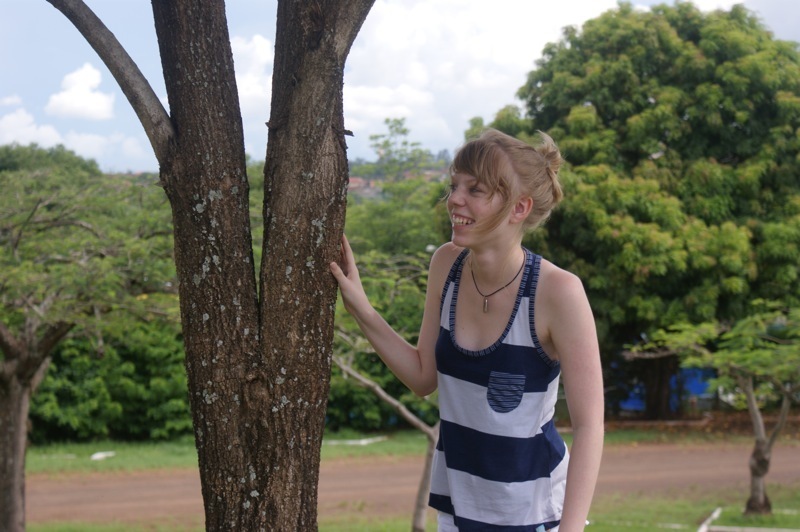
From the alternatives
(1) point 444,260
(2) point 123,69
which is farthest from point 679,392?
(2) point 123,69

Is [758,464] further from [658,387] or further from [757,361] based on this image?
[658,387]

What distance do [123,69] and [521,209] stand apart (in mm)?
1096

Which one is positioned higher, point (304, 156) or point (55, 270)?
point (304, 156)

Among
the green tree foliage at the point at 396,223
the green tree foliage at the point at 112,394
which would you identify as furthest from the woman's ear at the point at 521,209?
the green tree foliage at the point at 396,223

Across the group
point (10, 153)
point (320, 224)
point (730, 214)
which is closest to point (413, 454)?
point (730, 214)

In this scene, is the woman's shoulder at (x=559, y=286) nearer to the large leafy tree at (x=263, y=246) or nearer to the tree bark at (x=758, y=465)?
the large leafy tree at (x=263, y=246)

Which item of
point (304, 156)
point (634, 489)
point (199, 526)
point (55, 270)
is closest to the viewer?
point (304, 156)

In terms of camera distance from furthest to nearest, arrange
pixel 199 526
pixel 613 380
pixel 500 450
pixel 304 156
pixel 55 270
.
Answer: pixel 613 380
pixel 199 526
pixel 55 270
pixel 304 156
pixel 500 450

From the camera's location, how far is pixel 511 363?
7.33 feet

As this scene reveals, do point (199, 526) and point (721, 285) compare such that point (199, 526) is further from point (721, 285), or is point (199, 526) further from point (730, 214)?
point (730, 214)

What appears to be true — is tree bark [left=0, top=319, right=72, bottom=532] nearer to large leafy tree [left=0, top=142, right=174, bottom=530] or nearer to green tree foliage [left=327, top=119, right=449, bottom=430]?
large leafy tree [left=0, top=142, right=174, bottom=530]

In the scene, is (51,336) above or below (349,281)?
below

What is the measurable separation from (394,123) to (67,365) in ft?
27.7

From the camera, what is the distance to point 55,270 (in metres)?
7.61
